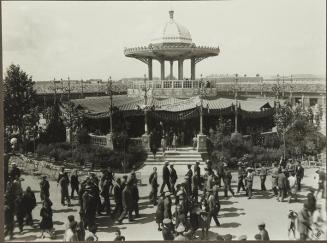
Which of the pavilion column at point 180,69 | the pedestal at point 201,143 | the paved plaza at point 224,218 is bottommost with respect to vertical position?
the paved plaza at point 224,218

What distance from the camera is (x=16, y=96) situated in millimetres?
20984

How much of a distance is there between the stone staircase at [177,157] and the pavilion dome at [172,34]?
7971 millimetres

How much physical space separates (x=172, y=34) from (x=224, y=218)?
1581 centimetres

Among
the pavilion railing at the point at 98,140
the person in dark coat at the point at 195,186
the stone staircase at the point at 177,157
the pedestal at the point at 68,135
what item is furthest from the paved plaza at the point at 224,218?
the pavilion railing at the point at 98,140

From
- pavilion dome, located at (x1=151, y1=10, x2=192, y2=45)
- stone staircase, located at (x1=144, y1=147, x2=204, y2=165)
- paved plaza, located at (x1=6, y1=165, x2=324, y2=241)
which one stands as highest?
pavilion dome, located at (x1=151, y1=10, x2=192, y2=45)

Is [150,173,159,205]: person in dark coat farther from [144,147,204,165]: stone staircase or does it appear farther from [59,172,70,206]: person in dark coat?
[144,147,204,165]: stone staircase

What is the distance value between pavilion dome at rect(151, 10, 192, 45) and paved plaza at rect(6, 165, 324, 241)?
1276 cm

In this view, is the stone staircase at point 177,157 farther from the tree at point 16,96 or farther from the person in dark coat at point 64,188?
the person in dark coat at point 64,188

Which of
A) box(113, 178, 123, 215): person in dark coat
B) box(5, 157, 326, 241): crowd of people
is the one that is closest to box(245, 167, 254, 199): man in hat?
box(5, 157, 326, 241): crowd of people

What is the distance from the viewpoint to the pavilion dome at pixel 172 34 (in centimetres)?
2769

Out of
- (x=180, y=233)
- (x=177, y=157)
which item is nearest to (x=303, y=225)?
(x=180, y=233)

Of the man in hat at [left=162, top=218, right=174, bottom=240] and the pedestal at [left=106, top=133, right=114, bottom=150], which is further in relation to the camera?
the pedestal at [left=106, top=133, right=114, bottom=150]

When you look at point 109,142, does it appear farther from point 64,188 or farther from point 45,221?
point 45,221

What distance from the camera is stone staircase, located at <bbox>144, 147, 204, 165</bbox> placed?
69.4 ft
